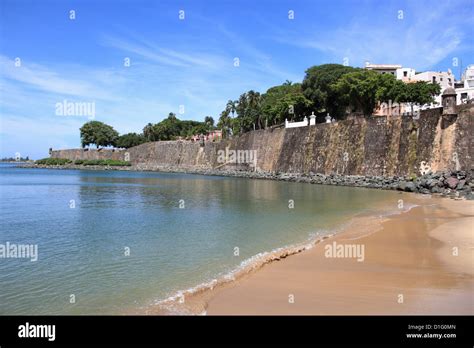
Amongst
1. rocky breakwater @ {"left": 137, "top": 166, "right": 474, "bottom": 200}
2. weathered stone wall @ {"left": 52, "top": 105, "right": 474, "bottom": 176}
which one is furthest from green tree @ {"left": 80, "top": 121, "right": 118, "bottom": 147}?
rocky breakwater @ {"left": 137, "top": 166, "right": 474, "bottom": 200}

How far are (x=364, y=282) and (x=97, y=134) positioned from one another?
123347 millimetres

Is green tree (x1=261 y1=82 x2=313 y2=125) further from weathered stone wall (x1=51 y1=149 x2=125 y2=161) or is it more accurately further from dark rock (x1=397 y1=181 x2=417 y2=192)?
weathered stone wall (x1=51 y1=149 x2=125 y2=161)

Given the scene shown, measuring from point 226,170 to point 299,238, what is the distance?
6517cm

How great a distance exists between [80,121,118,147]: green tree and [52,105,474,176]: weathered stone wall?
5775 centimetres

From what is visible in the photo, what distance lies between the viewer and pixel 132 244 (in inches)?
526

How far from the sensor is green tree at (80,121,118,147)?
12225 cm

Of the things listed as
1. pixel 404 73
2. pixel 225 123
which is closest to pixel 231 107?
pixel 225 123

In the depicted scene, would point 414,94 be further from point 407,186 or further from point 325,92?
point 407,186

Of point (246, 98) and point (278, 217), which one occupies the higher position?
point (246, 98)

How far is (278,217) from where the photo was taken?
19.3 meters

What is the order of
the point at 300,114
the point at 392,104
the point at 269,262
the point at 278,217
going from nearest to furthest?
the point at 269,262, the point at 278,217, the point at 392,104, the point at 300,114
